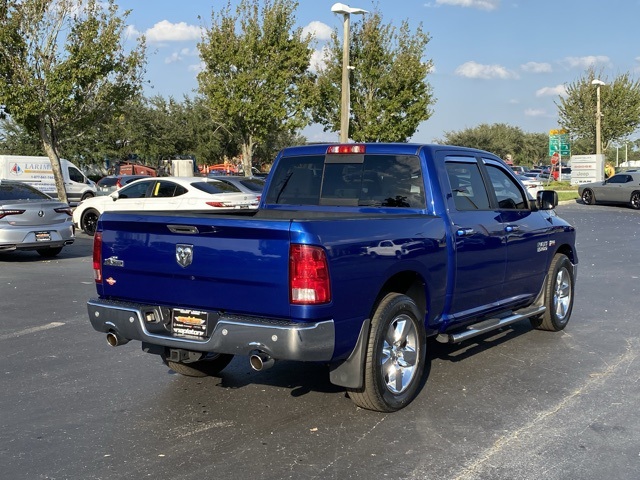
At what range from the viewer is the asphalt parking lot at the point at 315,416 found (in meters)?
4.43

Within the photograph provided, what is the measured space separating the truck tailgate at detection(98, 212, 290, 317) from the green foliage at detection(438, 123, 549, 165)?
89.2 m

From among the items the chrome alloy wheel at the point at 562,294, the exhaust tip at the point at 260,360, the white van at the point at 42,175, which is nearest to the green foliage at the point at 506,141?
the white van at the point at 42,175

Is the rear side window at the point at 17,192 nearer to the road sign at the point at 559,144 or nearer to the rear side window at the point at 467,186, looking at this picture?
the rear side window at the point at 467,186

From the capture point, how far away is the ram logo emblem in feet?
16.6

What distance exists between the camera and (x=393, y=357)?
5.44 metres

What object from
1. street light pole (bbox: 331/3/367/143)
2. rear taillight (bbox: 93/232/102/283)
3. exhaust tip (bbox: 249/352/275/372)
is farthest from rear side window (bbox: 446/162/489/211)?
street light pole (bbox: 331/3/367/143)

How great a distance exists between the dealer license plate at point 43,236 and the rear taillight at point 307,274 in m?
10.8

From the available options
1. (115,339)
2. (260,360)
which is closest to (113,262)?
(115,339)

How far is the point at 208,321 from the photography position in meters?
5.02

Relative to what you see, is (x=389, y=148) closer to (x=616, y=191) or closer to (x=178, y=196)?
(x=178, y=196)

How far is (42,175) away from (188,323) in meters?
30.2

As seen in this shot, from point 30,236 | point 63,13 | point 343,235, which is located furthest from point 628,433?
point 63,13

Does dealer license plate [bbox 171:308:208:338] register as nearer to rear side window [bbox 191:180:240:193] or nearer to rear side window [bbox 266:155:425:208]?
rear side window [bbox 266:155:425:208]

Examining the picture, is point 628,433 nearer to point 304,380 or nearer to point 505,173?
point 304,380
